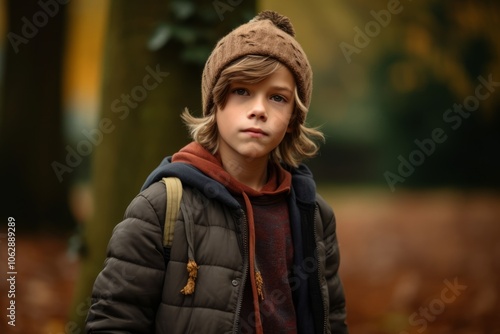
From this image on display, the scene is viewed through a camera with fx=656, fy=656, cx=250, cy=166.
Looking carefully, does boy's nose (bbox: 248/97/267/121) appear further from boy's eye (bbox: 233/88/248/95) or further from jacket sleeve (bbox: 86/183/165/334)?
jacket sleeve (bbox: 86/183/165/334)

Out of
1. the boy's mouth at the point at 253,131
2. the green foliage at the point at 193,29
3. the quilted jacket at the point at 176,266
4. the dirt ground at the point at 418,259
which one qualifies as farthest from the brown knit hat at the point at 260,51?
the dirt ground at the point at 418,259

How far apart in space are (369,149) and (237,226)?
369 centimetres

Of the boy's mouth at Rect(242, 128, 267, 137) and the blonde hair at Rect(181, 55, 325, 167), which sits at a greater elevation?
the blonde hair at Rect(181, 55, 325, 167)

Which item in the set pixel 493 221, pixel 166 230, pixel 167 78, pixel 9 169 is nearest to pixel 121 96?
pixel 167 78

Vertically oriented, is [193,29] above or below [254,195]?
above

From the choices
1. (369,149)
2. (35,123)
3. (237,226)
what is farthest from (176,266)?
(369,149)

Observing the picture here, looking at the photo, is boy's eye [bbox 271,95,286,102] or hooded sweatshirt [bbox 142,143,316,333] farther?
boy's eye [bbox 271,95,286,102]

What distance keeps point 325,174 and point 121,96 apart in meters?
2.57

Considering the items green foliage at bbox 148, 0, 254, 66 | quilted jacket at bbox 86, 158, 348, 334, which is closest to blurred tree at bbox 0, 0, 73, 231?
green foliage at bbox 148, 0, 254, 66

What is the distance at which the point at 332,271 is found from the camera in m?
2.87

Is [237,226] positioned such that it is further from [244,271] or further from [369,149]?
[369,149]

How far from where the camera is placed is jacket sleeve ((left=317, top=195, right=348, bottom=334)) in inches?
112

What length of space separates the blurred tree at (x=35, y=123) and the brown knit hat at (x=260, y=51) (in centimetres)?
313

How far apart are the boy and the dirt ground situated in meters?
3.07
